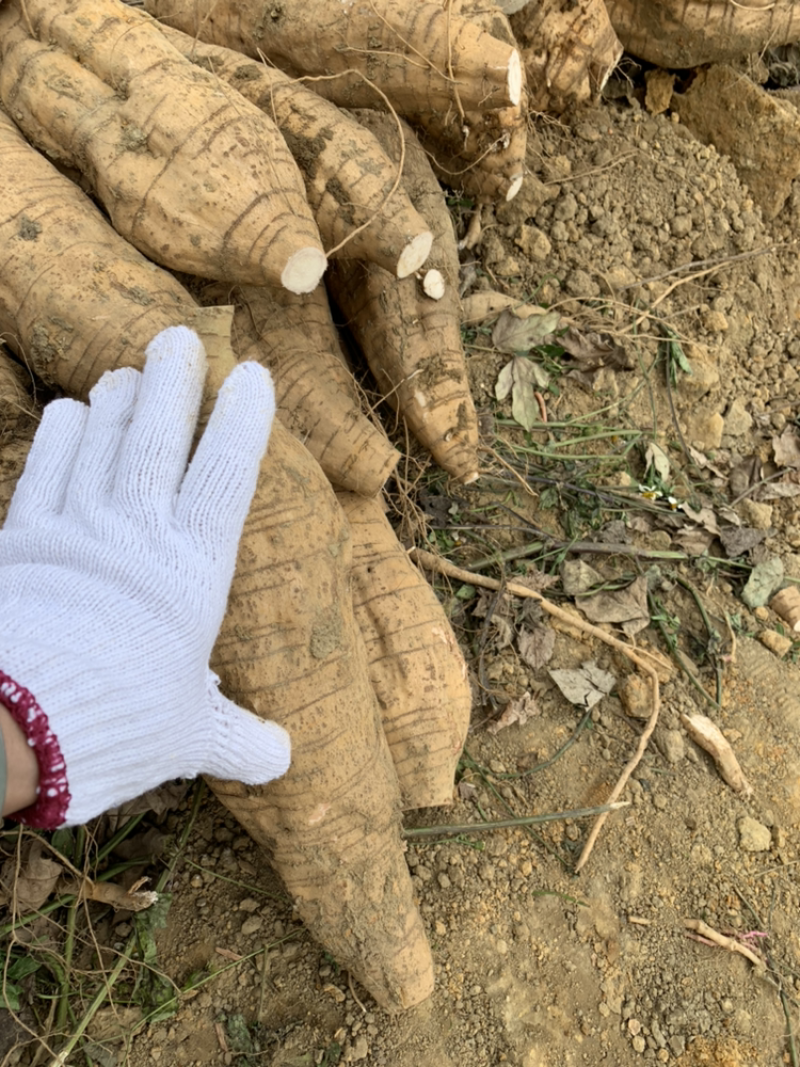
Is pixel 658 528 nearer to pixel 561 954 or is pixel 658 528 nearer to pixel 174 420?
pixel 561 954

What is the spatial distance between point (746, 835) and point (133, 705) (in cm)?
151

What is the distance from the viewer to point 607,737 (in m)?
1.96

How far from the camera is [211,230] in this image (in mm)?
1505

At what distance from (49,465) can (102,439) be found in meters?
0.10

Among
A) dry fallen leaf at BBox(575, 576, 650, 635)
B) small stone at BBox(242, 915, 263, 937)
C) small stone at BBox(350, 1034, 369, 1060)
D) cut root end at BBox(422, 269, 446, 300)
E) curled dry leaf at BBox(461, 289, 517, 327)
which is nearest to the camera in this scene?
small stone at BBox(350, 1034, 369, 1060)

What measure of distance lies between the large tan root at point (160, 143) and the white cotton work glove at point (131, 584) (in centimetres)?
27

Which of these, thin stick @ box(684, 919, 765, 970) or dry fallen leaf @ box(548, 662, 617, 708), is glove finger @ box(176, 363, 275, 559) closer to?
dry fallen leaf @ box(548, 662, 617, 708)

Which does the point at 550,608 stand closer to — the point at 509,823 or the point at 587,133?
the point at 509,823

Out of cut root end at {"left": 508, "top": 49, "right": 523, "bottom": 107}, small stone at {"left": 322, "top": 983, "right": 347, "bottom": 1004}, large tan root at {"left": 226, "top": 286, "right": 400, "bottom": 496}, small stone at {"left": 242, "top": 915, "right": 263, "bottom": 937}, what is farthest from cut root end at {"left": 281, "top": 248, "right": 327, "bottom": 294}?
small stone at {"left": 322, "top": 983, "right": 347, "bottom": 1004}

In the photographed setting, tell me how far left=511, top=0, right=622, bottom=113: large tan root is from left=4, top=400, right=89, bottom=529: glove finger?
1750 millimetres

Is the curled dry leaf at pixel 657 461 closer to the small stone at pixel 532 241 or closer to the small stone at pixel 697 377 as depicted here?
the small stone at pixel 697 377

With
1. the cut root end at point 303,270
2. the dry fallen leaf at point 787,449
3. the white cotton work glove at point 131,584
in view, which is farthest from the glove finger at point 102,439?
the dry fallen leaf at point 787,449

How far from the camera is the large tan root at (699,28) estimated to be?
2457 millimetres

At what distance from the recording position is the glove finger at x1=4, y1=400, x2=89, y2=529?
4.30ft
